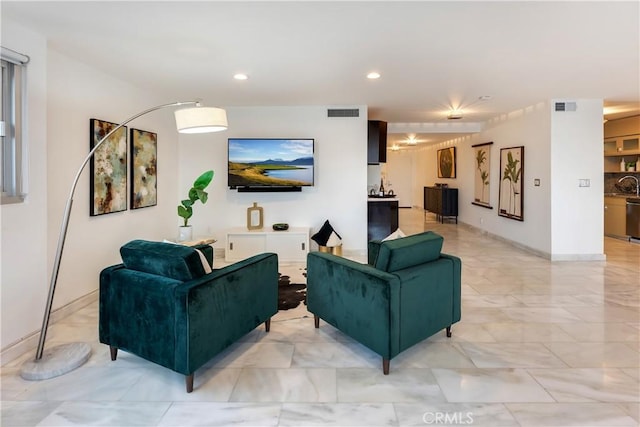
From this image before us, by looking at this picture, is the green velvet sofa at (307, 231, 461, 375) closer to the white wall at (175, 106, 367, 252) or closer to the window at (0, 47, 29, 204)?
the window at (0, 47, 29, 204)

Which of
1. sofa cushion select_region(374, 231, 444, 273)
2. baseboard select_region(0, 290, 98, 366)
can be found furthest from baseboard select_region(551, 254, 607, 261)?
baseboard select_region(0, 290, 98, 366)

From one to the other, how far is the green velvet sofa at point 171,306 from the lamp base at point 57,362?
24cm

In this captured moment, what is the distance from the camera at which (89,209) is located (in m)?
3.68

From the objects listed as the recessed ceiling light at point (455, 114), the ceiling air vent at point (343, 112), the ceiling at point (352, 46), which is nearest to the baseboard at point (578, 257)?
the ceiling at point (352, 46)

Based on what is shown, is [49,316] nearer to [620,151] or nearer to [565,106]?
[565,106]

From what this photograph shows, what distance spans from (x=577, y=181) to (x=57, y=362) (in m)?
6.67

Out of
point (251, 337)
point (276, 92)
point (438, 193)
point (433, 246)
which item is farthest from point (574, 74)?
point (438, 193)

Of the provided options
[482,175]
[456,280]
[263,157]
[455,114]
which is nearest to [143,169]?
[263,157]

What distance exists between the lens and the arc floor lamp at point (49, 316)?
237 cm

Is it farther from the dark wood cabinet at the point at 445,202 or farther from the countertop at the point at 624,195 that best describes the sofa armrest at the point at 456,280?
the dark wood cabinet at the point at 445,202

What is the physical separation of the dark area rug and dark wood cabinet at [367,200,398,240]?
201cm

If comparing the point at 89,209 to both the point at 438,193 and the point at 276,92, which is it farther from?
the point at 438,193

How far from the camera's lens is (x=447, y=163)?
1052 cm

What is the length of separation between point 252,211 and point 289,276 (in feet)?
5.06
